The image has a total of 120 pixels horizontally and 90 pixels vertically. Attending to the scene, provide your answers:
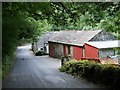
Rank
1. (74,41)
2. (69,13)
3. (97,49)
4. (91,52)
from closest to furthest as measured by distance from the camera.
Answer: (69,13) → (97,49) → (91,52) → (74,41)

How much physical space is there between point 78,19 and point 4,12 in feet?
12.1

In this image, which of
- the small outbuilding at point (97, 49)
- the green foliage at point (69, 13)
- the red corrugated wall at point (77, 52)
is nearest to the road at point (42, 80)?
the green foliage at point (69, 13)

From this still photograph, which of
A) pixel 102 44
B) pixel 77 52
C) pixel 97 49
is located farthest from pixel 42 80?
pixel 77 52

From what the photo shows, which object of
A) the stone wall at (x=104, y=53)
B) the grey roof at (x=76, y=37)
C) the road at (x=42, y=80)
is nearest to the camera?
the road at (x=42, y=80)

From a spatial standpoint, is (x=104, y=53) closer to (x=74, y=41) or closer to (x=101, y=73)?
(x=74, y=41)

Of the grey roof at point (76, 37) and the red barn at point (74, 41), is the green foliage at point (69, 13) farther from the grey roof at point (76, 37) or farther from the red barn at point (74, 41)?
the grey roof at point (76, 37)

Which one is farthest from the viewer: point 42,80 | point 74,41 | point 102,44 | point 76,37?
point 76,37

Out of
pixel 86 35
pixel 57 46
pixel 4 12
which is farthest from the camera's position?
pixel 57 46

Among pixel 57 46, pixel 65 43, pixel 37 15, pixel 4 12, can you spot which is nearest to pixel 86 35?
pixel 65 43

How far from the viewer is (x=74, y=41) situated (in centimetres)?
3722

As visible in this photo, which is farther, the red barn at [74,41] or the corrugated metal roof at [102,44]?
the red barn at [74,41]

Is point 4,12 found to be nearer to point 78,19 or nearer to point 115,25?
point 78,19

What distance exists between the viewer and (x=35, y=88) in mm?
12203

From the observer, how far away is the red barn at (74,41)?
35.6 meters
